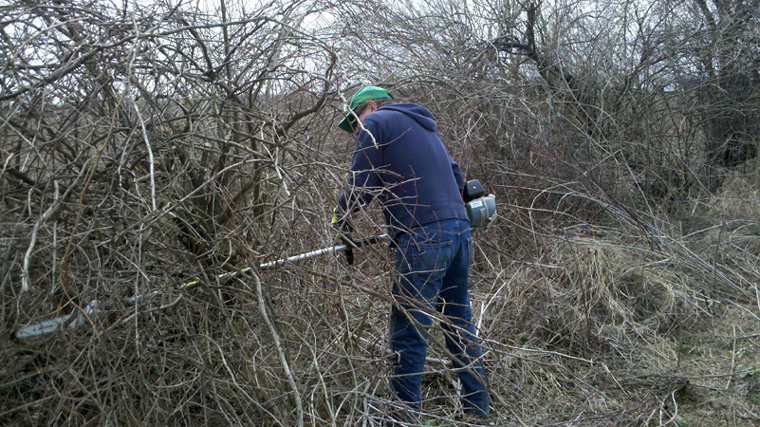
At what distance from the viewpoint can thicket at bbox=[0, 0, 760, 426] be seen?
234cm

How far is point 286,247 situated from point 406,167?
0.73m

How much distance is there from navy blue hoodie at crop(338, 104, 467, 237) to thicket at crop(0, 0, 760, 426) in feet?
0.67

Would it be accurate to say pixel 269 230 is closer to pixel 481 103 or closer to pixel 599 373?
pixel 599 373

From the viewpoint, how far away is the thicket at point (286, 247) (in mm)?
2344

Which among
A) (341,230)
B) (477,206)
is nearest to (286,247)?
(341,230)

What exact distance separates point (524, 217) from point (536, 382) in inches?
89.6

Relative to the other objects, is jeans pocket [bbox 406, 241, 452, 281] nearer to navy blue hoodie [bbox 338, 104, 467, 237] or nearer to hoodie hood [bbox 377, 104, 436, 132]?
navy blue hoodie [bbox 338, 104, 467, 237]

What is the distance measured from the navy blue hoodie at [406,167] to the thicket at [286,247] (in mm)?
205

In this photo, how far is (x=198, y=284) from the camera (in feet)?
8.76

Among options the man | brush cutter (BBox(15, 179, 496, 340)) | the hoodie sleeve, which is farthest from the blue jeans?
the hoodie sleeve

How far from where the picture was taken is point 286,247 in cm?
263

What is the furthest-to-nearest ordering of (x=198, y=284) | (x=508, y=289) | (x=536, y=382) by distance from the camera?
(x=508, y=289)
(x=536, y=382)
(x=198, y=284)

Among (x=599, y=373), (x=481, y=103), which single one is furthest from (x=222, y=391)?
(x=481, y=103)

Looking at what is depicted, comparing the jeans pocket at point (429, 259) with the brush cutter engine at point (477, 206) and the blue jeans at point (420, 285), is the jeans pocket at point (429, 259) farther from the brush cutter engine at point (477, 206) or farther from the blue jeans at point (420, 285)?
the brush cutter engine at point (477, 206)
